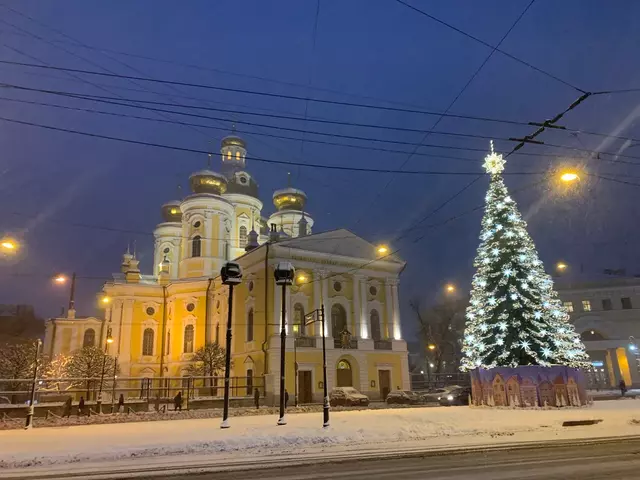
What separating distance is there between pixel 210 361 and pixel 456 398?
18.7 m

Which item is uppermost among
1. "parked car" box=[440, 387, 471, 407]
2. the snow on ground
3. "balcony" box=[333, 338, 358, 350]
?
"balcony" box=[333, 338, 358, 350]

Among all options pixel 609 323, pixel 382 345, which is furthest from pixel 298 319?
pixel 609 323

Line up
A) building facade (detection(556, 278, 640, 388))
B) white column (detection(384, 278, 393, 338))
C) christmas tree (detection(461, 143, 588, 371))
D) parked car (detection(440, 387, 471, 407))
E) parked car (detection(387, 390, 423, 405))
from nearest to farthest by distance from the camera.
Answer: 1. christmas tree (detection(461, 143, 588, 371))
2. parked car (detection(440, 387, 471, 407))
3. parked car (detection(387, 390, 423, 405))
4. white column (detection(384, 278, 393, 338))
5. building facade (detection(556, 278, 640, 388))

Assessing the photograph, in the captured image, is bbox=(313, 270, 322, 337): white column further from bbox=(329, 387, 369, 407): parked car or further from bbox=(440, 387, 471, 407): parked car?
bbox=(440, 387, 471, 407): parked car

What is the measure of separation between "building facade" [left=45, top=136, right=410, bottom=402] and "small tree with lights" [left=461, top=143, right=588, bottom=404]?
13.0 meters

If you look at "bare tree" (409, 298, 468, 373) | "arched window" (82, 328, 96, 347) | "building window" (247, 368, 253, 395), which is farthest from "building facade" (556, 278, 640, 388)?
"arched window" (82, 328, 96, 347)

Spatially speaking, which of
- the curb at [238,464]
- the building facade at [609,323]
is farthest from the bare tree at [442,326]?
the curb at [238,464]

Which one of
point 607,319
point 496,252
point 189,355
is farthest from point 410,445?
point 607,319

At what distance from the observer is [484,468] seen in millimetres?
8922

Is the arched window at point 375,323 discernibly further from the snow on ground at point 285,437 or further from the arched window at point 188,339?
the snow on ground at point 285,437

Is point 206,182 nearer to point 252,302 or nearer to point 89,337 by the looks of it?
point 252,302

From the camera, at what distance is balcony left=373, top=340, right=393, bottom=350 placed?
3980 cm

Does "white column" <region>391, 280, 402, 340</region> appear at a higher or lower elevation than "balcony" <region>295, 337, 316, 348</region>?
higher

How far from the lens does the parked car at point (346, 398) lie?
3164cm
